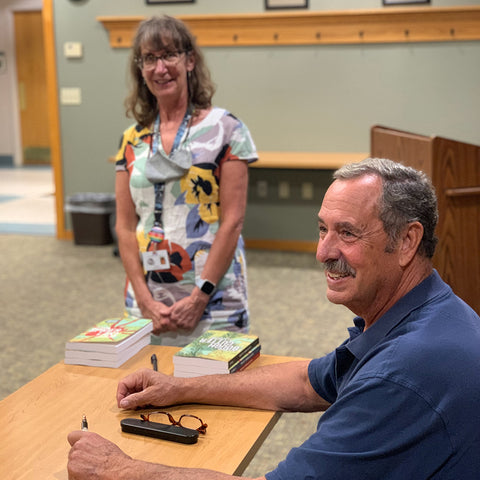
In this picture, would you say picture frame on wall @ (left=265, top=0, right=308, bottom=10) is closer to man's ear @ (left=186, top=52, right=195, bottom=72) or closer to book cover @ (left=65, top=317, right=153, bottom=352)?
man's ear @ (left=186, top=52, right=195, bottom=72)

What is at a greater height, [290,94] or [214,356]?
[290,94]

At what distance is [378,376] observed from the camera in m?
1.22

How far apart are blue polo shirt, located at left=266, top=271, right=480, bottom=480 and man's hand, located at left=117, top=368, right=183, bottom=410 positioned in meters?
0.49

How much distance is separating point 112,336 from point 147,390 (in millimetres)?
343

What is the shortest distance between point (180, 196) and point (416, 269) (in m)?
1.09

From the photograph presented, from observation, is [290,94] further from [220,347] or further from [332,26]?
[220,347]

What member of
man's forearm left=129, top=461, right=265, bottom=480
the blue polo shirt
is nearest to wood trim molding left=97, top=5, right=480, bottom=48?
man's forearm left=129, top=461, right=265, bottom=480

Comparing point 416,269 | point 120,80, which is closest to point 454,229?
point 416,269

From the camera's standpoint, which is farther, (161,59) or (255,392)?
(161,59)

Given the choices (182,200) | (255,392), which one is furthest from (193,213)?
(255,392)

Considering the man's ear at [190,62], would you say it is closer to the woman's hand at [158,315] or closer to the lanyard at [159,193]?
the lanyard at [159,193]

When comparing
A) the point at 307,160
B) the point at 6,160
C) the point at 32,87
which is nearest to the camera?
the point at 307,160

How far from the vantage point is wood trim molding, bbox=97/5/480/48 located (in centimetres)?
568

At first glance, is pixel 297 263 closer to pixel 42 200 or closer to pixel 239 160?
pixel 239 160
